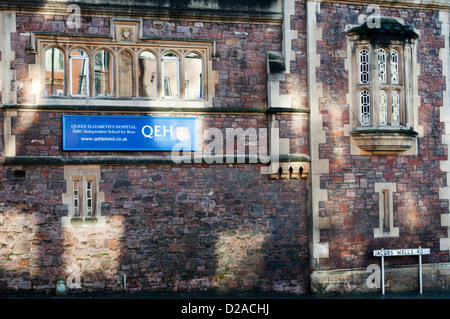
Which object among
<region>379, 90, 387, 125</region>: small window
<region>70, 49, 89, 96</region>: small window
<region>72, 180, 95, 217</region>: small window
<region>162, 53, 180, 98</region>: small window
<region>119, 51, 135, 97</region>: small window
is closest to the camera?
<region>72, 180, 95, 217</region>: small window

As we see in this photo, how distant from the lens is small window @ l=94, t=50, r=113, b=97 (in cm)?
977

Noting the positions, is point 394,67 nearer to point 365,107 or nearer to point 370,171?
point 365,107

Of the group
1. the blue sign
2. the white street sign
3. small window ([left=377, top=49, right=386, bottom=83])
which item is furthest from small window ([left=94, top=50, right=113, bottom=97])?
the white street sign

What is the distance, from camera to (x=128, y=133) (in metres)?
9.66

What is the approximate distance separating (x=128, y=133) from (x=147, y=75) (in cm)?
134

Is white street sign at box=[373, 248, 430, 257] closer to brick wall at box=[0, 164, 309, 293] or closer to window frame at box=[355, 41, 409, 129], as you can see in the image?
brick wall at box=[0, 164, 309, 293]

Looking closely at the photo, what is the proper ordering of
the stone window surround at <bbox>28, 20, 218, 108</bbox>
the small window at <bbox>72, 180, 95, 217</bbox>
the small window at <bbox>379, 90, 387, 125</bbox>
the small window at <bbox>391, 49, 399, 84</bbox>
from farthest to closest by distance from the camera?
the small window at <bbox>391, 49, 399, 84</bbox>, the small window at <bbox>379, 90, 387, 125</bbox>, the small window at <bbox>72, 180, 95, 217</bbox>, the stone window surround at <bbox>28, 20, 218, 108</bbox>

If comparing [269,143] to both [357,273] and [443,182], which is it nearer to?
[357,273]

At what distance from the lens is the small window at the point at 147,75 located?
9.94m

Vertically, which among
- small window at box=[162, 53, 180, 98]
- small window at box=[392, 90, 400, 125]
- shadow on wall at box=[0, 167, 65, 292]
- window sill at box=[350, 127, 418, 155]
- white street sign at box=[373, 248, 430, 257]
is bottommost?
white street sign at box=[373, 248, 430, 257]

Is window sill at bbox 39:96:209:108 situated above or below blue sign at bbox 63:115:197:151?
above

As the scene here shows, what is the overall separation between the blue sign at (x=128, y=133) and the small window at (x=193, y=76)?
0.60 meters

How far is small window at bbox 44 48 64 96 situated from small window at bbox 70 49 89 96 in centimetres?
25

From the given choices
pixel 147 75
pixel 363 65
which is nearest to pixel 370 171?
pixel 363 65
